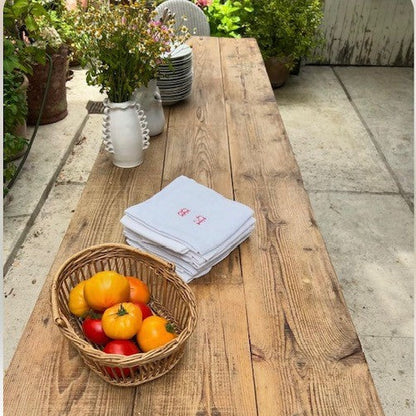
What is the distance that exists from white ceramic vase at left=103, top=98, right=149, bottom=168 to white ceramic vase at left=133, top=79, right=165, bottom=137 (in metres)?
0.11

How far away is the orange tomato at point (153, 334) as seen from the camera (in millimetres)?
926

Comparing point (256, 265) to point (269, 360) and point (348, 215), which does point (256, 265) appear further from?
point (348, 215)

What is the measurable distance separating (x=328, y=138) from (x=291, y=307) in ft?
8.64

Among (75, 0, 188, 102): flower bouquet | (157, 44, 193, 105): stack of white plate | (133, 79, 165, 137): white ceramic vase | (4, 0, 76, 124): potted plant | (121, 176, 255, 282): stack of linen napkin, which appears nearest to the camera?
(121, 176, 255, 282): stack of linen napkin

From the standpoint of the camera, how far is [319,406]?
36.3 inches

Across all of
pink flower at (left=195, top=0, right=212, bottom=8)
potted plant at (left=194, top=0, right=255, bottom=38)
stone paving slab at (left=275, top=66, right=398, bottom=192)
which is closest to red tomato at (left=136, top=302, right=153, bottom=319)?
stone paving slab at (left=275, top=66, right=398, bottom=192)

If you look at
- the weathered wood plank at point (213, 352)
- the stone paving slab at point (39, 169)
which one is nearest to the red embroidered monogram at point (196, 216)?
the weathered wood plank at point (213, 352)

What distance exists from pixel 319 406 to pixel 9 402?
0.58 m

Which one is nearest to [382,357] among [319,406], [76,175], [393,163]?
[319,406]

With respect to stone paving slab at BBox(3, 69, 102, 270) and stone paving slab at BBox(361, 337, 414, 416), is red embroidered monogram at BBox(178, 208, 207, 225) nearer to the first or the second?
stone paving slab at BBox(361, 337, 414, 416)

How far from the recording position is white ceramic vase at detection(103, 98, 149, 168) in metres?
1.57

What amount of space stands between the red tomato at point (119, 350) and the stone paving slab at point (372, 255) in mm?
1403

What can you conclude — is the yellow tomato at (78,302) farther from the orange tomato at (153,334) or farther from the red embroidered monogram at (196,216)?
the red embroidered monogram at (196,216)

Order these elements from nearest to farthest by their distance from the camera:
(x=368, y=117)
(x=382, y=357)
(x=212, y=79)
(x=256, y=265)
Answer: (x=256, y=265), (x=382, y=357), (x=212, y=79), (x=368, y=117)
